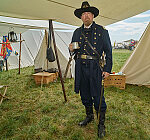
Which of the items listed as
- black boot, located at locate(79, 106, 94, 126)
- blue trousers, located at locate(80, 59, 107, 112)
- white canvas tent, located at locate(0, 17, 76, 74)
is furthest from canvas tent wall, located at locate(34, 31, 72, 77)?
blue trousers, located at locate(80, 59, 107, 112)

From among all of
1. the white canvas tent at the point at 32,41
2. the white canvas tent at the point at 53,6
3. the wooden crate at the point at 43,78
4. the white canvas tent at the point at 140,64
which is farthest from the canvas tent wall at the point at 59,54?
the white canvas tent at the point at 53,6

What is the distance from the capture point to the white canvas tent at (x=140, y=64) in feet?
12.0

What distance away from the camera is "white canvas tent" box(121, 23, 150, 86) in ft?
12.0

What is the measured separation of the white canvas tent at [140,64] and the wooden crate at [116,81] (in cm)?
42

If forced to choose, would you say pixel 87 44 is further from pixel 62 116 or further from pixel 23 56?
pixel 23 56

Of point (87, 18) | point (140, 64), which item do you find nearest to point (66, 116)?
point (87, 18)

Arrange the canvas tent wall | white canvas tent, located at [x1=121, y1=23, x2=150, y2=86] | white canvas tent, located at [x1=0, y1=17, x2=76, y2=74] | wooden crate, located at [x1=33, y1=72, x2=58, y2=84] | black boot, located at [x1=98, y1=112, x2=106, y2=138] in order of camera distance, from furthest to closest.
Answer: the canvas tent wall → white canvas tent, located at [x1=0, y1=17, x2=76, y2=74] → wooden crate, located at [x1=33, y1=72, x2=58, y2=84] → white canvas tent, located at [x1=121, y1=23, x2=150, y2=86] → black boot, located at [x1=98, y1=112, x2=106, y2=138]

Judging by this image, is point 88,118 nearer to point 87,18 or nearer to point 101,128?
point 101,128

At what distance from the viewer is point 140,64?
383 cm

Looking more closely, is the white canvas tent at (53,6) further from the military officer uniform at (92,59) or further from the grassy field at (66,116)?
the grassy field at (66,116)

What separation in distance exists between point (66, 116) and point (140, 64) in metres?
2.70

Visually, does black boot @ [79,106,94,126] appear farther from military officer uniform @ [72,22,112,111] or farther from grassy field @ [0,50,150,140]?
military officer uniform @ [72,22,112,111]

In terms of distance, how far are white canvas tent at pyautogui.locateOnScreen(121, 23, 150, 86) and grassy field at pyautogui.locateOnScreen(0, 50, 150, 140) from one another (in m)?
0.28

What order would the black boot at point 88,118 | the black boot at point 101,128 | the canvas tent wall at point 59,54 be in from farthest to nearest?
1. the canvas tent wall at point 59,54
2. the black boot at point 88,118
3. the black boot at point 101,128
